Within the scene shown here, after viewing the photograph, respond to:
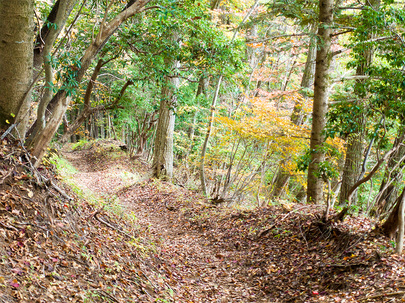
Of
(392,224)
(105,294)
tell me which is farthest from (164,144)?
(105,294)

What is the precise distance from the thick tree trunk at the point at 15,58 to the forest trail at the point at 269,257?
10.5ft

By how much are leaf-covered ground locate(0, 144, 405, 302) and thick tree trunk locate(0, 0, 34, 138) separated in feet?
3.18

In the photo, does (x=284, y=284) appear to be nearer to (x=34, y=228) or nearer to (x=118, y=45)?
(x=34, y=228)

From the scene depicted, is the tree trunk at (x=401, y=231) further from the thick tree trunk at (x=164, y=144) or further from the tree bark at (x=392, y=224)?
the thick tree trunk at (x=164, y=144)

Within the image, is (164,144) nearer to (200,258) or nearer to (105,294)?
(200,258)

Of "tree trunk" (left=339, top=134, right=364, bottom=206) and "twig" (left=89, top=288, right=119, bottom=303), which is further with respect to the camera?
"tree trunk" (left=339, top=134, right=364, bottom=206)

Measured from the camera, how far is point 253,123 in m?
8.82

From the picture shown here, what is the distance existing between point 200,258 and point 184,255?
1.16 feet

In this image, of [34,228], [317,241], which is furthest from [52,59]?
[317,241]

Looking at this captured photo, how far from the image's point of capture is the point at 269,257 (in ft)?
19.4

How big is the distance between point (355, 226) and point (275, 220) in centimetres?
199

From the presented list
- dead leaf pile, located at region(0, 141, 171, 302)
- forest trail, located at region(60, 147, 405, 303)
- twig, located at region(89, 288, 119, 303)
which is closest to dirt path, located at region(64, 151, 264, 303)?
forest trail, located at region(60, 147, 405, 303)

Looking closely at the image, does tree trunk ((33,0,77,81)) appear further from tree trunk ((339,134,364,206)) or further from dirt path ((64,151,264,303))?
tree trunk ((339,134,364,206))

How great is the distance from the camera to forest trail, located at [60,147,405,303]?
13.8 feet
